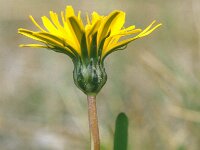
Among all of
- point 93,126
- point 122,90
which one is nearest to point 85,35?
point 93,126

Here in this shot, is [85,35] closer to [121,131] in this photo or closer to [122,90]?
[121,131]

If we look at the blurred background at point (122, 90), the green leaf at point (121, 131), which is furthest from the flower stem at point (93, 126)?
the blurred background at point (122, 90)

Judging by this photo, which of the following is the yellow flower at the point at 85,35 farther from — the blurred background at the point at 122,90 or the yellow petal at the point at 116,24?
the blurred background at the point at 122,90

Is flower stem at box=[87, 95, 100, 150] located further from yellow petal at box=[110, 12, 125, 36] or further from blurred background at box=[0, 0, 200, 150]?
blurred background at box=[0, 0, 200, 150]

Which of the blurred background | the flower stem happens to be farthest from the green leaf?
Result: the blurred background

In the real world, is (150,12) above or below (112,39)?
above

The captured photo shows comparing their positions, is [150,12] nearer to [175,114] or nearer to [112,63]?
[112,63]

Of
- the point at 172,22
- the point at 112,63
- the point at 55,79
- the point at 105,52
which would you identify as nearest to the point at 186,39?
the point at 172,22
